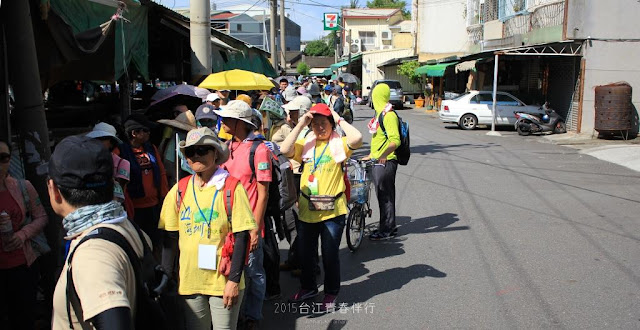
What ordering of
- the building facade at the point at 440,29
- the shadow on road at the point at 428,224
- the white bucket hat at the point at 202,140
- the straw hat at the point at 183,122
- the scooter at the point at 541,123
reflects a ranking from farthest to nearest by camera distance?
the building facade at the point at 440,29 → the scooter at the point at 541,123 → the shadow on road at the point at 428,224 → the straw hat at the point at 183,122 → the white bucket hat at the point at 202,140

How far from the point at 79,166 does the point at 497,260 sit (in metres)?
5.14

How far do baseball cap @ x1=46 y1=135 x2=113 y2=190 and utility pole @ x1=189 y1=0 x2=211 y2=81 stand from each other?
6379 millimetres

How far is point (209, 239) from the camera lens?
3193 millimetres

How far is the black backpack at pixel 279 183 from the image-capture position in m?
4.43

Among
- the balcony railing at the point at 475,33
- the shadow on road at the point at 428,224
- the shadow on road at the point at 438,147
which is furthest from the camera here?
the balcony railing at the point at 475,33

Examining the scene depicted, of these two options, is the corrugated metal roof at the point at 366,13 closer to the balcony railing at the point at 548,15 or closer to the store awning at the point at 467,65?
the store awning at the point at 467,65

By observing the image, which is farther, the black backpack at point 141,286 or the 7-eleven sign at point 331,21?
the 7-eleven sign at point 331,21

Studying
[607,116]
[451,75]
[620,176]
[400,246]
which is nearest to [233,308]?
[400,246]

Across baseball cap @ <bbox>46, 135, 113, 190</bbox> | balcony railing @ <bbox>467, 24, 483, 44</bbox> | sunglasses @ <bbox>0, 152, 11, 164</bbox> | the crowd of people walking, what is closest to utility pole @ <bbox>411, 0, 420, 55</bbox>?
balcony railing @ <bbox>467, 24, 483, 44</bbox>

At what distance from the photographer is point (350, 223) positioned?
257 inches

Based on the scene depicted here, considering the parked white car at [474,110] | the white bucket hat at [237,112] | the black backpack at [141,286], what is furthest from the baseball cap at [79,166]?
the parked white car at [474,110]

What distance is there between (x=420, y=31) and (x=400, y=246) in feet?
109

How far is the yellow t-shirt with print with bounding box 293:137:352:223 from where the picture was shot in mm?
4852

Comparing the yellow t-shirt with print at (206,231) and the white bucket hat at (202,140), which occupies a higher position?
the white bucket hat at (202,140)
